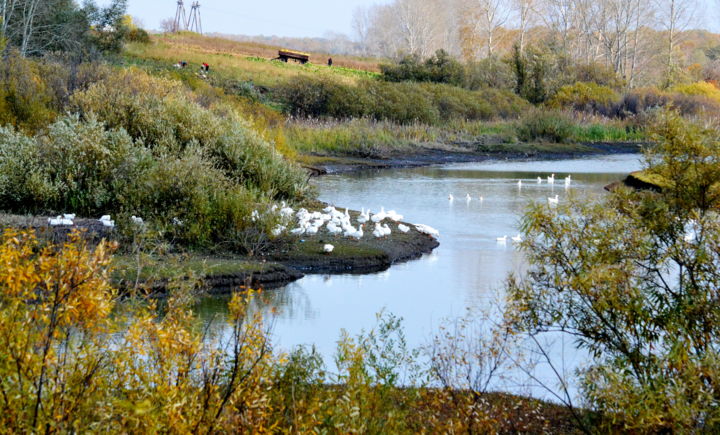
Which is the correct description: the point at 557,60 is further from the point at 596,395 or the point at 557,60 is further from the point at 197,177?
the point at 596,395

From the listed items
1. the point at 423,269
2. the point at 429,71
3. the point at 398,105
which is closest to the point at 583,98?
the point at 429,71

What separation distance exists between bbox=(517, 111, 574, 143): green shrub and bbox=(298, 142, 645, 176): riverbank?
3.38 feet

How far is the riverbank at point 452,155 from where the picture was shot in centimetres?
2945

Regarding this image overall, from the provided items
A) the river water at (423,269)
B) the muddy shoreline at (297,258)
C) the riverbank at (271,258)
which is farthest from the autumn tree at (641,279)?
the riverbank at (271,258)

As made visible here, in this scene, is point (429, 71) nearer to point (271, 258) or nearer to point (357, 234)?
point (357, 234)

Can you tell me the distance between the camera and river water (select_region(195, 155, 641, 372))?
955 cm

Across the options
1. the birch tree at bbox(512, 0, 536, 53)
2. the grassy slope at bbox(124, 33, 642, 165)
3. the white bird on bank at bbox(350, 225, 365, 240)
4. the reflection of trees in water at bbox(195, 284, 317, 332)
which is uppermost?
the birch tree at bbox(512, 0, 536, 53)

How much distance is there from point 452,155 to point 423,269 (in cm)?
2285

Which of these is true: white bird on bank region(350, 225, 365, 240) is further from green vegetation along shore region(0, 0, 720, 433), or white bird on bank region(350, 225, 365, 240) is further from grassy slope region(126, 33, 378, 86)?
grassy slope region(126, 33, 378, 86)

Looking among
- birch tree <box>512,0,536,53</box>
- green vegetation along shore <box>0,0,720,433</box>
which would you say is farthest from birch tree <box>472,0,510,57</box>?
green vegetation along shore <box>0,0,720,433</box>

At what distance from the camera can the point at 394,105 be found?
137 ft

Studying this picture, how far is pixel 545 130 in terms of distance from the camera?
41.9 m

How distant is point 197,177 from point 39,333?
893 cm

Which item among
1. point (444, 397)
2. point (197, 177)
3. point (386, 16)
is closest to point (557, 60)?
point (197, 177)
